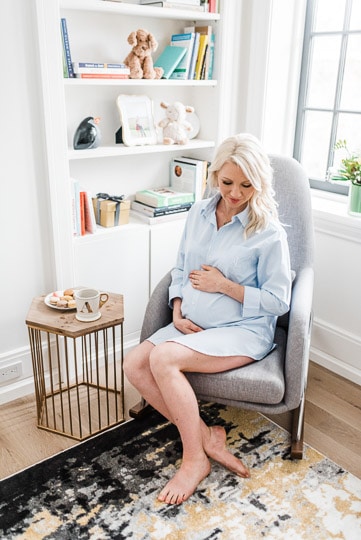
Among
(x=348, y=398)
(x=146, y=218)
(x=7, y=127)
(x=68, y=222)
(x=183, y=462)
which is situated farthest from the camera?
(x=146, y=218)

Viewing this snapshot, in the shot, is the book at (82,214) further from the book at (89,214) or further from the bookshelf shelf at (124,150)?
the bookshelf shelf at (124,150)

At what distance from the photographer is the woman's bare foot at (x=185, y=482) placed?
174 centimetres

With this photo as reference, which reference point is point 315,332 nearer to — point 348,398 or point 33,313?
point 348,398

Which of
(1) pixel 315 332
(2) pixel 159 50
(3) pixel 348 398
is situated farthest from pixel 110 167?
(3) pixel 348 398

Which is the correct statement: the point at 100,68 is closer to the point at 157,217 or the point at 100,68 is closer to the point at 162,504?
the point at 157,217

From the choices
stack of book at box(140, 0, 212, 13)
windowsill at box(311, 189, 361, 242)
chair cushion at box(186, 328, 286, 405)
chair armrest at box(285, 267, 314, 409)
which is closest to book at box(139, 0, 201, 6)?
stack of book at box(140, 0, 212, 13)

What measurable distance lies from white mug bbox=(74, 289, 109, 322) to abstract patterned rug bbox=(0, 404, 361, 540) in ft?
1.60

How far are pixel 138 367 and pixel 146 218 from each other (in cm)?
86

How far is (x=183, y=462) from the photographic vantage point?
5.95 ft

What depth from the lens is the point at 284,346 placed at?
201 cm

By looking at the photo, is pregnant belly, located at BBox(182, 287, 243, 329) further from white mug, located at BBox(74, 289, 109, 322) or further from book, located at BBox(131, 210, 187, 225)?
book, located at BBox(131, 210, 187, 225)

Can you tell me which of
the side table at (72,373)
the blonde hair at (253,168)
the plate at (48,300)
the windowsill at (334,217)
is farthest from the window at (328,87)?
the plate at (48,300)

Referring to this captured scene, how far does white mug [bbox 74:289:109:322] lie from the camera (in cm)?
194

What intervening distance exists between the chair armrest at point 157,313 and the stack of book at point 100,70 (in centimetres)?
90
